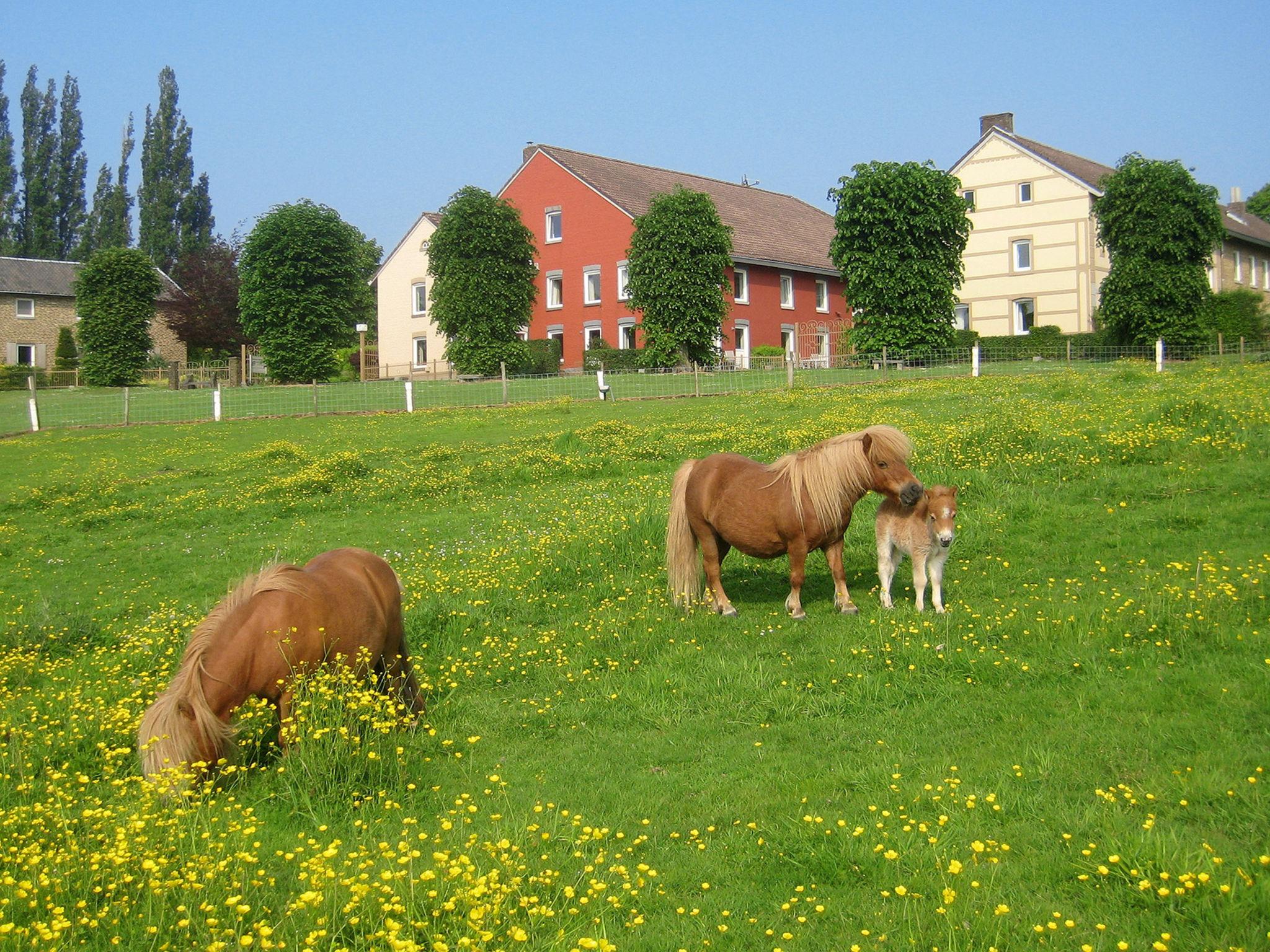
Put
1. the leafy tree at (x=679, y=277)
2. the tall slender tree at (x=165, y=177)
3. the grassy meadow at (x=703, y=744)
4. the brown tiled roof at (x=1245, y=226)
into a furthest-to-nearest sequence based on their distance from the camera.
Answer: the tall slender tree at (x=165, y=177) < the brown tiled roof at (x=1245, y=226) < the leafy tree at (x=679, y=277) < the grassy meadow at (x=703, y=744)

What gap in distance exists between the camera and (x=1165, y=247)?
128 feet

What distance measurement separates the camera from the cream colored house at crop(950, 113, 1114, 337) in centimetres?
5403

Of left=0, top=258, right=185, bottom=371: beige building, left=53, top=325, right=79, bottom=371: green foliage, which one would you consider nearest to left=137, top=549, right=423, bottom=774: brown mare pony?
left=53, top=325, right=79, bottom=371: green foliage

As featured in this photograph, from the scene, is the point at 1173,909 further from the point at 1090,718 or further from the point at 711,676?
the point at 711,676

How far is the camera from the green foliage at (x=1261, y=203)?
88.8 metres

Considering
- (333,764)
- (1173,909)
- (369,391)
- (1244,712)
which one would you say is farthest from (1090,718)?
(369,391)

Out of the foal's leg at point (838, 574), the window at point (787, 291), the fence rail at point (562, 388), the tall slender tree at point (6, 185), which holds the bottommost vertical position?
the foal's leg at point (838, 574)

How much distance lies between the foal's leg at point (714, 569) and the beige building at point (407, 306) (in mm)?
49966

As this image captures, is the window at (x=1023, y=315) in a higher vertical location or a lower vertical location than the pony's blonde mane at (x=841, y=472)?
higher

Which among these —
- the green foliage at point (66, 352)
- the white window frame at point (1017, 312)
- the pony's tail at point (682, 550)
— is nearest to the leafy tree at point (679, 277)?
the white window frame at point (1017, 312)

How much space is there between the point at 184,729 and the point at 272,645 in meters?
0.72

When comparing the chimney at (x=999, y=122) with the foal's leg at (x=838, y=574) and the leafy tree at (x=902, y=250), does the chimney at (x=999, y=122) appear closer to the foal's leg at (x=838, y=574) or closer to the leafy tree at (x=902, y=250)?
the leafy tree at (x=902, y=250)

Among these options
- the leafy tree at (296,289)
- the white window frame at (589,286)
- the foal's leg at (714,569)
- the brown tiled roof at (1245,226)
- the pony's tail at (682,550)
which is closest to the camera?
the foal's leg at (714,569)

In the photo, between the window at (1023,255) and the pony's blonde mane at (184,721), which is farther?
the window at (1023,255)
